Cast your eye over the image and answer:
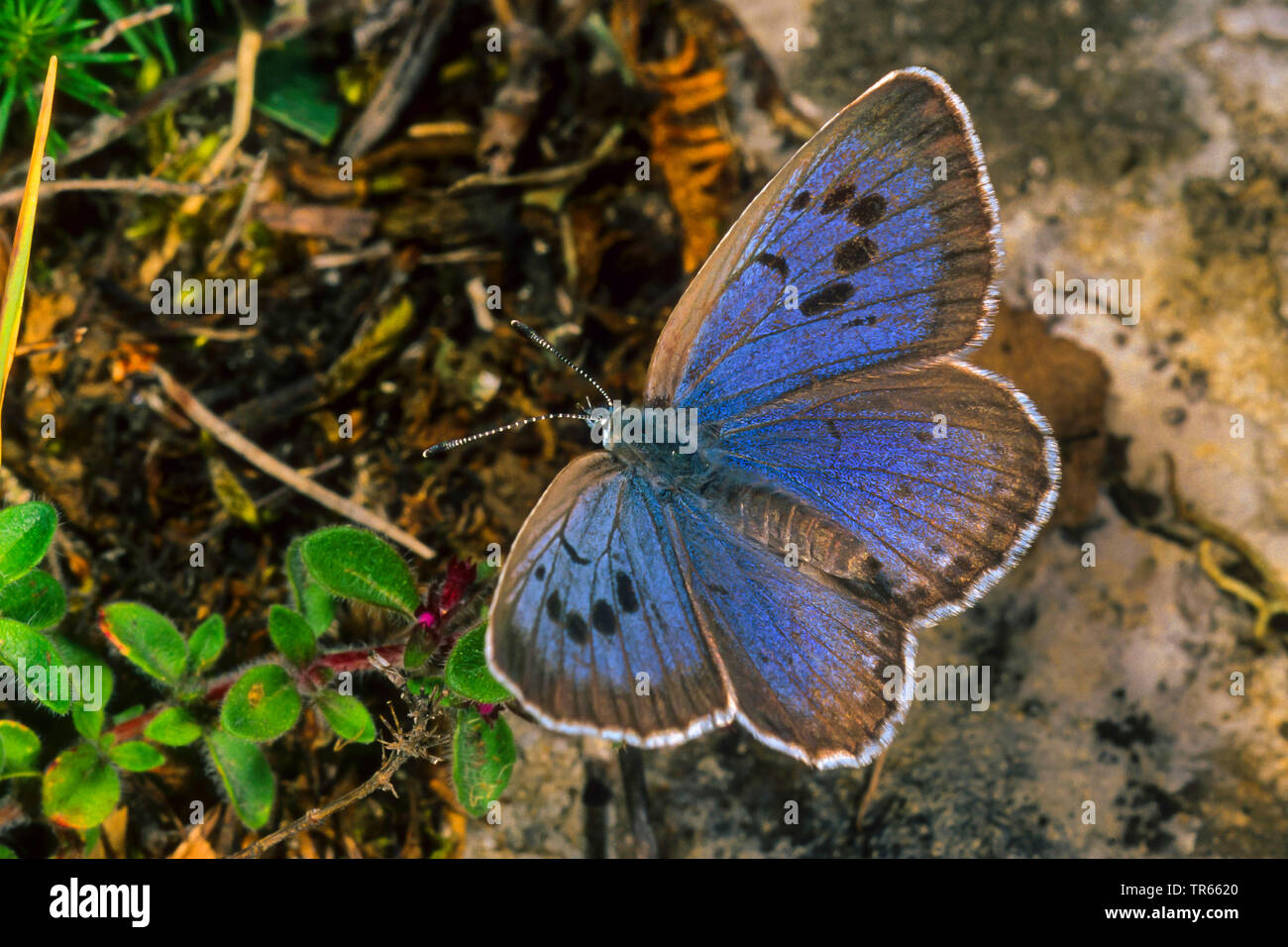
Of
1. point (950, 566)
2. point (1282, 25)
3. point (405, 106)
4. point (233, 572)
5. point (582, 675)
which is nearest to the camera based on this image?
point (582, 675)

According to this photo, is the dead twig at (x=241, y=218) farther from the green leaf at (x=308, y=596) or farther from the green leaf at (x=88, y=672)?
the green leaf at (x=88, y=672)

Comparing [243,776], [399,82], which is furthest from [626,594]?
[399,82]

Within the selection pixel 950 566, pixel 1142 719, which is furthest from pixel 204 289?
pixel 1142 719

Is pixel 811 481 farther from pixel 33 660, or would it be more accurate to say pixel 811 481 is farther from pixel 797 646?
pixel 33 660

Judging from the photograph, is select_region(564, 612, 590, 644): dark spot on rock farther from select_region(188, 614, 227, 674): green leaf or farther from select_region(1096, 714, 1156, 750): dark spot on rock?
select_region(1096, 714, 1156, 750): dark spot on rock

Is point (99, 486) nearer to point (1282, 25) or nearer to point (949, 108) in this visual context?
point (949, 108)

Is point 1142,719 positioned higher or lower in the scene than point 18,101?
lower
